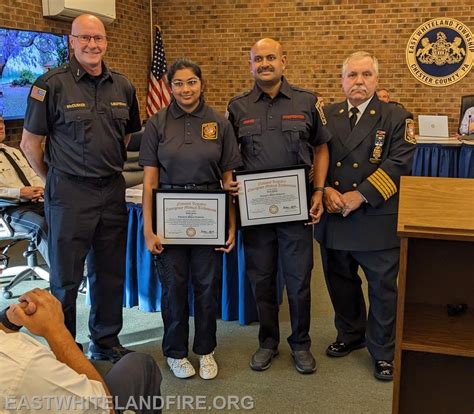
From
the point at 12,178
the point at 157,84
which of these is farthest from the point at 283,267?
the point at 157,84

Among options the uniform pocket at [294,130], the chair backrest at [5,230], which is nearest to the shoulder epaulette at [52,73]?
the uniform pocket at [294,130]

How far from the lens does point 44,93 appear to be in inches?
98.7

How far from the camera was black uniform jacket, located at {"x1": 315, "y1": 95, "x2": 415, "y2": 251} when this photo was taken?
2.60 metres

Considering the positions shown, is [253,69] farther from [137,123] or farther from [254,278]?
[254,278]

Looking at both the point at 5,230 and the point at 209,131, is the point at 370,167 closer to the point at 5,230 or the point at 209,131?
the point at 209,131

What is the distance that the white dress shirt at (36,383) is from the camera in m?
1.19

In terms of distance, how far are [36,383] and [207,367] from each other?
164 cm

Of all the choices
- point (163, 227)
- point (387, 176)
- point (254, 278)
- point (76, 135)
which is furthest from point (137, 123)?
point (387, 176)

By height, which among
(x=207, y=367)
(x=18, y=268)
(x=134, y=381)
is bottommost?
(x=207, y=367)

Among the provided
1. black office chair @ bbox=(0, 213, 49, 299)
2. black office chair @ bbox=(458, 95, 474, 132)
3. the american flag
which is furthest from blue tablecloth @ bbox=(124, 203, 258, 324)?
black office chair @ bbox=(458, 95, 474, 132)

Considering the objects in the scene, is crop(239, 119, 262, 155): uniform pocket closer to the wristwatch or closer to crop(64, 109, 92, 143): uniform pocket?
crop(64, 109, 92, 143): uniform pocket

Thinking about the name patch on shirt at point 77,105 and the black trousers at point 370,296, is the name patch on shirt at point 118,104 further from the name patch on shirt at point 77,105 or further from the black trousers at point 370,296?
the black trousers at point 370,296

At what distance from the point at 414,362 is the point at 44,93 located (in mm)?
1885

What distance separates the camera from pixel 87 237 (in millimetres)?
2625
